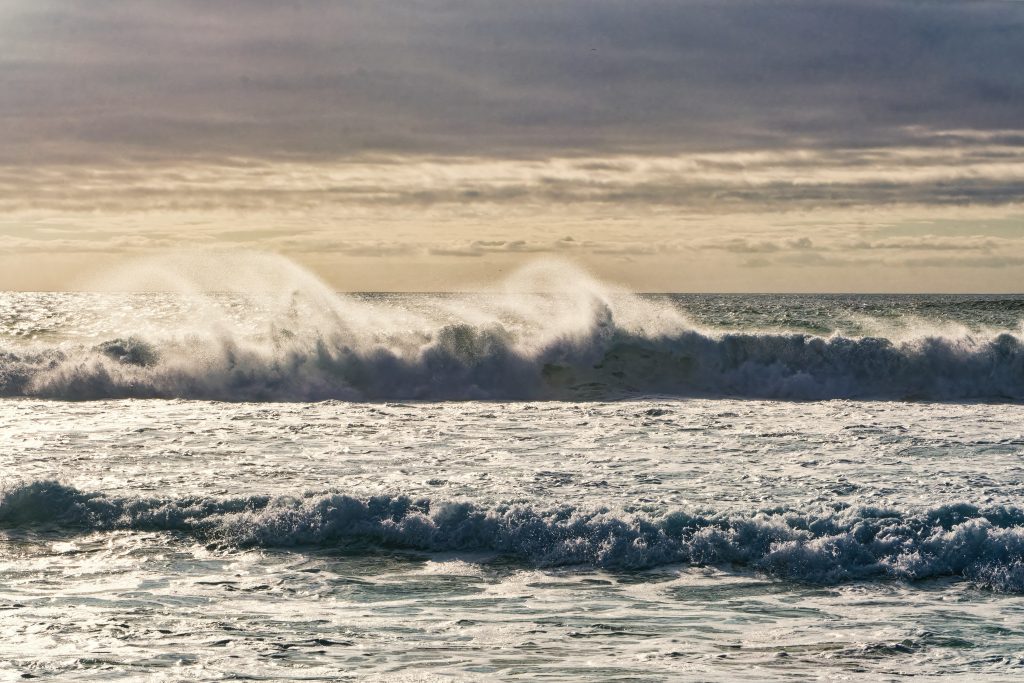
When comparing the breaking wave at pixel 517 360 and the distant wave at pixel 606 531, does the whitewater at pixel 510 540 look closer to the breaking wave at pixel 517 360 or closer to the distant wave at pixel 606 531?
the distant wave at pixel 606 531

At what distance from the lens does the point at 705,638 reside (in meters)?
7.91

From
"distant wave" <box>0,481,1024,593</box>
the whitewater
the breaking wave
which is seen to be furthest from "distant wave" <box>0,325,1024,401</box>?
"distant wave" <box>0,481,1024,593</box>

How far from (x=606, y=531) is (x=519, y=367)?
53.4 feet

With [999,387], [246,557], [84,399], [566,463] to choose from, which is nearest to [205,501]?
[246,557]

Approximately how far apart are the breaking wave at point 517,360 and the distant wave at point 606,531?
12876mm

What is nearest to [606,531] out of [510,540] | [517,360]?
[510,540]

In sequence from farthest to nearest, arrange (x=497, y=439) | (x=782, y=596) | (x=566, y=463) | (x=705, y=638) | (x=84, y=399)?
(x=84, y=399) → (x=497, y=439) → (x=566, y=463) → (x=782, y=596) → (x=705, y=638)

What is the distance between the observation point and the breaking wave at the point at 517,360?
1009 inches

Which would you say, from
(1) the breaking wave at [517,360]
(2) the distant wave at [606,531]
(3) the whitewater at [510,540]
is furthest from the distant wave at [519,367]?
(2) the distant wave at [606,531]

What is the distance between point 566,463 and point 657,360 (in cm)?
1368

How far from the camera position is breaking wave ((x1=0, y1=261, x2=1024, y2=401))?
25.6 m

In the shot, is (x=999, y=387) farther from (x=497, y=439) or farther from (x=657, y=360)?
(x=497, y=439)

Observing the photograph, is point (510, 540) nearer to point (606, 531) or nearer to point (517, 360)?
point (606, 531)

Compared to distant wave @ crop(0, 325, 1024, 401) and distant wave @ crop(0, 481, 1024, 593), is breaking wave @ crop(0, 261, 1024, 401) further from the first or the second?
A: distant wave @ crop(0, 481, 1024, 593)
